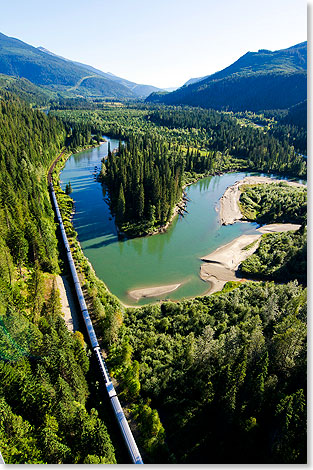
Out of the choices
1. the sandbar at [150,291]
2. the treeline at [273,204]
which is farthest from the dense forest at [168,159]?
the treeline at [273,204]

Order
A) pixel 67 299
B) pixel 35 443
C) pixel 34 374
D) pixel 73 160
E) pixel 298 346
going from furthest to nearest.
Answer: pixel 73 160
pixel 67 299
pixel 298 346
pixel 34 374
pixel 35 443

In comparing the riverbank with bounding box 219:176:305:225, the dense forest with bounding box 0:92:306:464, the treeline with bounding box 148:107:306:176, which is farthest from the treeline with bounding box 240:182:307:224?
the treeline with bounding box 148:107:306:176

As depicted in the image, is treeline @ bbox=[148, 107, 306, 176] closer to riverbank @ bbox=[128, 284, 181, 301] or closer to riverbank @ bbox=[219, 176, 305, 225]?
riverbank @ bbox=[219, 176, 305, 225]

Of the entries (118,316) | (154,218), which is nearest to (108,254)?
(154,218)

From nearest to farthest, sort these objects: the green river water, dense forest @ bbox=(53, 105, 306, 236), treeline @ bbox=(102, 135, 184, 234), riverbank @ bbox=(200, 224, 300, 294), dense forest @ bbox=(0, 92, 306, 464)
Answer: dense forest @ bbox=(0, 92, 306, 464), the green river water, riverbank @ bbox=(200, 224, 300, 294), treeline @ bbox=(102, 135, 184, 234), dense forest @ bbox=(53, 105, 306, 236)

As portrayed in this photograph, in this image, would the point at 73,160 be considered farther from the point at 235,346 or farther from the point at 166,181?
the point at 235,346

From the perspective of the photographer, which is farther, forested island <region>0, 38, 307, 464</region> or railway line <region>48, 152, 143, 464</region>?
railway line <region>48, 152, 143, 464</region>

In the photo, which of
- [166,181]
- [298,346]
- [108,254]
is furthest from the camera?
[166,181]
